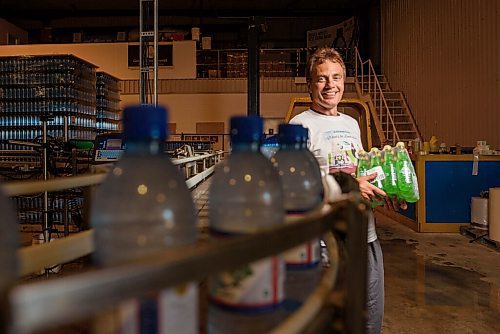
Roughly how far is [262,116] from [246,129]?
0.49ft

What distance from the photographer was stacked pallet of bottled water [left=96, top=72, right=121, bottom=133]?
8844 mm

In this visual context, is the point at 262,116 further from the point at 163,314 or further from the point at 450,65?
the point at 450,65

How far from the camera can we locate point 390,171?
1538mm

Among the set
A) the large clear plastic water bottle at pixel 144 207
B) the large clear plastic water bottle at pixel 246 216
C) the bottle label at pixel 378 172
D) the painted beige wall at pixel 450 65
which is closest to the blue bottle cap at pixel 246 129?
the large clear plastic water bottle at pixel 246 216

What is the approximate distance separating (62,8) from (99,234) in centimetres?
1782

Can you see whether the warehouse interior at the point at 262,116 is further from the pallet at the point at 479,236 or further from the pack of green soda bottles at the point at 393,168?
the pack of green soda bottles at the point at 393,168

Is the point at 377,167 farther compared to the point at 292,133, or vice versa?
the point at 377,167

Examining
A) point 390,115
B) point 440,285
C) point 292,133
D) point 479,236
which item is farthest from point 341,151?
point 390,115

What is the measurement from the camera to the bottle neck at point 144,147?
1.70 feet

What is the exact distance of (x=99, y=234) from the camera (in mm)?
539

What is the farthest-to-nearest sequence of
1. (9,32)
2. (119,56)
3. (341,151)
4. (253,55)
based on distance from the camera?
(9,32) < (119,56) < (253,55) < (341,151)

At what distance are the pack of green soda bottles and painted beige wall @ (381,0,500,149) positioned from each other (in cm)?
691

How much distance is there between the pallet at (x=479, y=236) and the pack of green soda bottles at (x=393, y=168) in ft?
12.4

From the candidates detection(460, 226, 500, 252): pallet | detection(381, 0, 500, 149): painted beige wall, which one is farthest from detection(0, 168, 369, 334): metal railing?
detection(381, 0, 500, 149): painted beige wall
